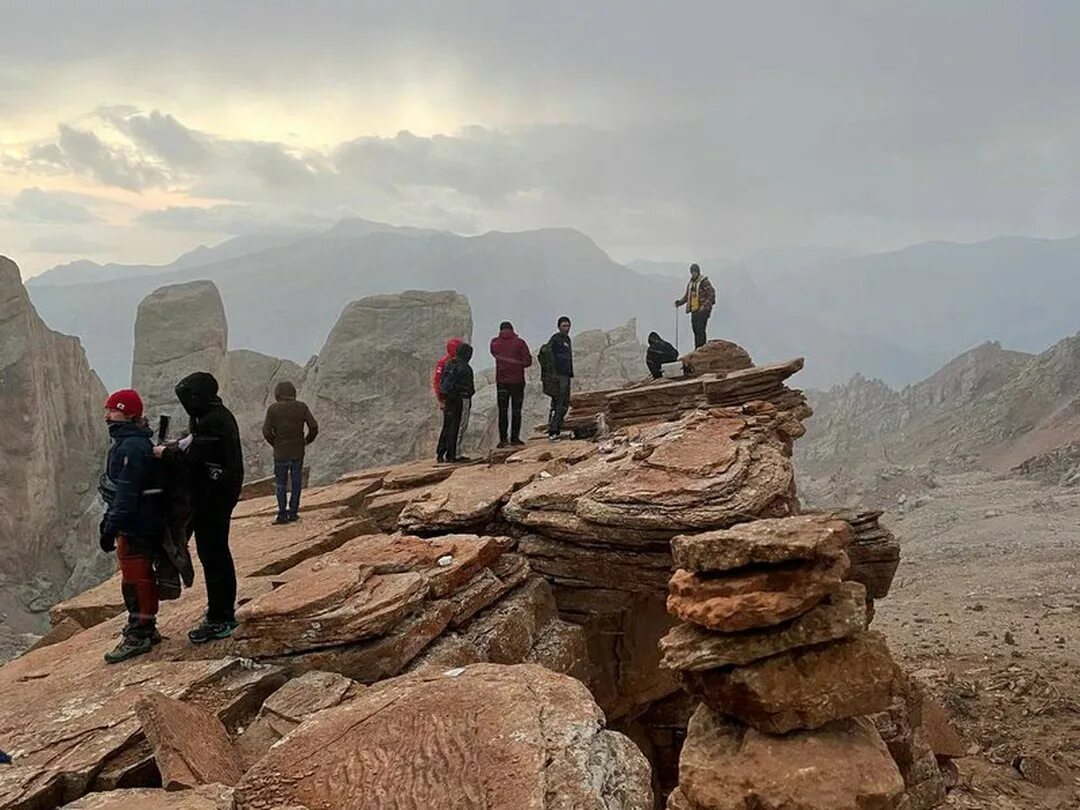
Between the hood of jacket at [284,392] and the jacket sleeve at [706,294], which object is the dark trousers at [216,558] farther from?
the jacket sleeve at [706,294]

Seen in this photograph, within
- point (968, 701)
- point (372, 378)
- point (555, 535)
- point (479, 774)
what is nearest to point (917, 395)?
point (372, 378)

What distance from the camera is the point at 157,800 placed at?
19.5ft

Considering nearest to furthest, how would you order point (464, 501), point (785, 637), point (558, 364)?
point (785, 637)
point (464, 501)
point (558, 364)

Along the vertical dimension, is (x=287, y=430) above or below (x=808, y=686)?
above

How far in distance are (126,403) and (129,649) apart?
9.81 ft

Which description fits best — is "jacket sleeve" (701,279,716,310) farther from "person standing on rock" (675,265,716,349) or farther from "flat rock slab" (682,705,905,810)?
"flat rock slab" (682,705,905,810)

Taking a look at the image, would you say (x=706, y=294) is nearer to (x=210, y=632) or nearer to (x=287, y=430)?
(x=287, y=430)

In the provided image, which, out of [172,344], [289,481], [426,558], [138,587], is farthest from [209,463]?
[172,344]

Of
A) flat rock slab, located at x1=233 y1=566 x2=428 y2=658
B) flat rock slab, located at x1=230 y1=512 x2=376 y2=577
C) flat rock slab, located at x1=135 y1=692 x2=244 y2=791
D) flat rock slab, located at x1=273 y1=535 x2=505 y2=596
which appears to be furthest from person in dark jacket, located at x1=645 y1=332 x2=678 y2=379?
flat rock slab, located at x1=135 y1=692 x2=244 y2=791

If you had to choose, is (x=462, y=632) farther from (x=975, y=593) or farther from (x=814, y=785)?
(x=975, y=593)

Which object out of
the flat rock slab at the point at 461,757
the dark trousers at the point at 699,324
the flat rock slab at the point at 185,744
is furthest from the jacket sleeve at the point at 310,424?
the dark trousers at the point at 699,324

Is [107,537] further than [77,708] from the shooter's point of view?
Yes

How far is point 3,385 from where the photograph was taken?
4488 centimetres

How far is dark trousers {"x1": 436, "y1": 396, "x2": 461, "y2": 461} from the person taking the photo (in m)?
17.5
